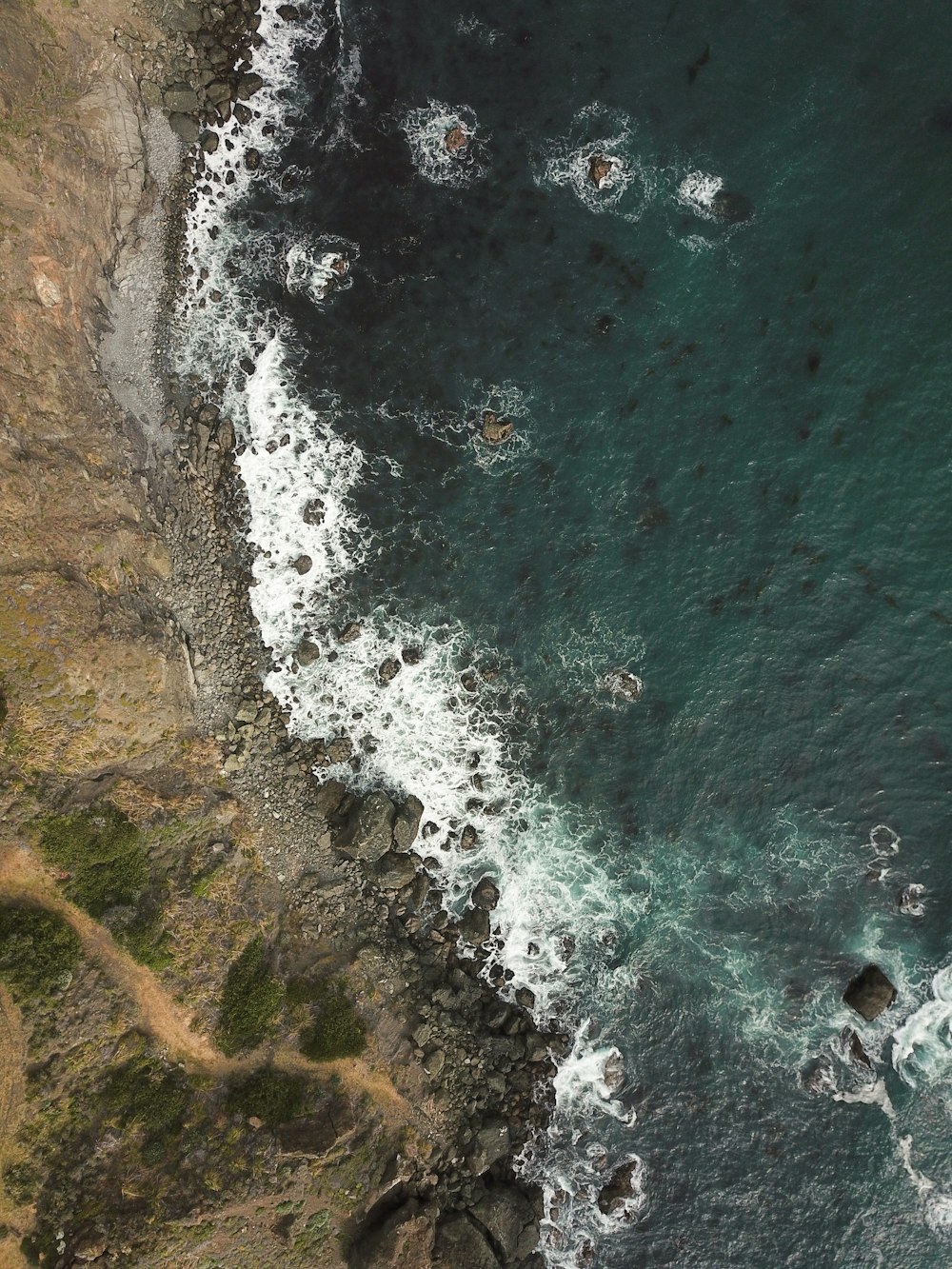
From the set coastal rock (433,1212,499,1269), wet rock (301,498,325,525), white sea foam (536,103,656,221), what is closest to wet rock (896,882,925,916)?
coastal rock (433,1212,499,1269)

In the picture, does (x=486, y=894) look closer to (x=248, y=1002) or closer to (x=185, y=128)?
(x=248, y=1002)

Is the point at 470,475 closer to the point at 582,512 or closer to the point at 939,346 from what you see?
the point at 582,512

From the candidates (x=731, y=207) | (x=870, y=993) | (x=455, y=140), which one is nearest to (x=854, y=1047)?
(x=870, y=993)

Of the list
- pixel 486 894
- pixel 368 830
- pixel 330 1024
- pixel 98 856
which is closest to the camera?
pixel 98 856

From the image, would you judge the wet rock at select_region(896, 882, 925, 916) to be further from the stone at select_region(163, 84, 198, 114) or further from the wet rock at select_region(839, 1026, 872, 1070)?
the stone at select_region(163, 84, 198, 114)

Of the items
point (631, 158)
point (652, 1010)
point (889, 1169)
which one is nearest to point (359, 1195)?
point (652, 1010)

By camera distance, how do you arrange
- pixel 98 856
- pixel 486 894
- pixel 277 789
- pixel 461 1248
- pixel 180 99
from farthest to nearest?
pixel 486 894
pixel 277 789
pixel 180 99
pixel 461 1248
pixel 98 856
